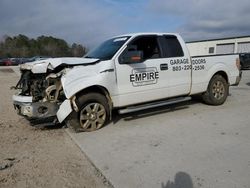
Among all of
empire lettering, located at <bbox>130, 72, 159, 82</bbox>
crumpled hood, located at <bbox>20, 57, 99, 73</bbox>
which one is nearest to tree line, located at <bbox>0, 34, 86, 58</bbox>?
empire lettering, located at <bbox>130, 72, 159, 82</bbox>

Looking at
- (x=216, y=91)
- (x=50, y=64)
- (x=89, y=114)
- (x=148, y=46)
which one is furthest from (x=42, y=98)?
(x=216, y=91)

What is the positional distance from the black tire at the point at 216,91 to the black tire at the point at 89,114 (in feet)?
10.9

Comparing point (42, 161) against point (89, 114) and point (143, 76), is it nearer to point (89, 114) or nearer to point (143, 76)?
point (89, 114)

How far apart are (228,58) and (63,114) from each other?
5258 millimetres

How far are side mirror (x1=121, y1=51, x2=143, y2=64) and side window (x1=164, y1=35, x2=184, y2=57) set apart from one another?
1.17 meters

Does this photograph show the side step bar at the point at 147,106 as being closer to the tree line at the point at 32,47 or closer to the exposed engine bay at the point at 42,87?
the exposed engine bay at the point at 42,87

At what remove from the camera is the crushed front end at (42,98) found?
239 inches

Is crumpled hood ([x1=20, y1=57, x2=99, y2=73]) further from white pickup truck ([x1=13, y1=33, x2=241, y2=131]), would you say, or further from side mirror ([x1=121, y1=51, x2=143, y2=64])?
side mirror ([x1=121, y1=51, x2=143, y2=64])

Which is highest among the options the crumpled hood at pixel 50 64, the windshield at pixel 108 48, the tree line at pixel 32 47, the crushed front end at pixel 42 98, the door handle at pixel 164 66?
the windshield at pixel 108 48

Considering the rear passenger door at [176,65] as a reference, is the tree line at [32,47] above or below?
below

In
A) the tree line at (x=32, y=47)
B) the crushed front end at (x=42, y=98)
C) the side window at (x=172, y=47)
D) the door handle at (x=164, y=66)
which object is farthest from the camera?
the tree line at (x=32, y=47)

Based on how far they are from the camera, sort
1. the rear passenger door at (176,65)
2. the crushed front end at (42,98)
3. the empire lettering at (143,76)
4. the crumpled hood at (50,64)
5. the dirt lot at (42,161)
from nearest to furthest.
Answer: the dirt lot at (42,161) → the crumpled hood at (50,64) → the crushed front end at (42,98) → the empire lettering at (143,76) → the rear passenger door at (176,65)

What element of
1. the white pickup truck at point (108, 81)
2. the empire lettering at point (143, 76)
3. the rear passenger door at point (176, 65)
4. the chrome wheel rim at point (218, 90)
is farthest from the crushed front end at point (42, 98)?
the chrome wheel rim at point (218, 90)

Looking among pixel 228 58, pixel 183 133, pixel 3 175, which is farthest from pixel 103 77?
pixel 228 58
